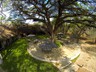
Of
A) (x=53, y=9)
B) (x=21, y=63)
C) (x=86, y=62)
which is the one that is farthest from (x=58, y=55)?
(x=53, y=9)

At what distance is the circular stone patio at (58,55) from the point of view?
16031 mm

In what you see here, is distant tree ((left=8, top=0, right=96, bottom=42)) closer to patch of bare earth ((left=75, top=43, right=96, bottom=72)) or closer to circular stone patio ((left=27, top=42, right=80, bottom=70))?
circular stone patio ((left=27, top=42, right=80, bottom=70))

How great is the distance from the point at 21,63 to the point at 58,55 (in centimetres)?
485

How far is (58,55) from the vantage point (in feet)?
57.3

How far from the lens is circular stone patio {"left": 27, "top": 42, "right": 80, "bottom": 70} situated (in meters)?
16.0

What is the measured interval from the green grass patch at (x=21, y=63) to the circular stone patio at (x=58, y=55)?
28.2 inches

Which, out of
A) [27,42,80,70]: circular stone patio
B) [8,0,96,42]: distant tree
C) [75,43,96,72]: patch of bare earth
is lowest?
[75,43,96,72]: patch of bare earth

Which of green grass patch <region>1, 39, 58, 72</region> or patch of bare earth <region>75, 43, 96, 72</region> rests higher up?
green grass patch <region>1, 39, 58, 72</region>

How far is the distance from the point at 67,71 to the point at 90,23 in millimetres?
6951

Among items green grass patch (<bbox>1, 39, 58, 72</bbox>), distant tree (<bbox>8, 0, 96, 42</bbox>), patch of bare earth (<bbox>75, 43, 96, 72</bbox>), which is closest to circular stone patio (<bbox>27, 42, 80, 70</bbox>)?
green grass patch (<bbox>1, 39, 58, 72</bbox>)

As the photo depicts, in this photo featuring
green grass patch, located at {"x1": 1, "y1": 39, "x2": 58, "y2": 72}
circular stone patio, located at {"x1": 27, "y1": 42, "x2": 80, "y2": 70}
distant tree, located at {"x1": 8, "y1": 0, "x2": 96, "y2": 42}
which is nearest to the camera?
green grass patch, located at {"x1": 1, "y1": 39, "x2": 58, "y2": 72}

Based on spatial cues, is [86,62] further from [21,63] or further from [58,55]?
[21,63]

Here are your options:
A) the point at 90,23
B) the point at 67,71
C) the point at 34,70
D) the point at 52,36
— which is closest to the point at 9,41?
the point at 52,36

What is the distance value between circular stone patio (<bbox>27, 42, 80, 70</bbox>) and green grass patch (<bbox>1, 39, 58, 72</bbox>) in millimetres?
717
